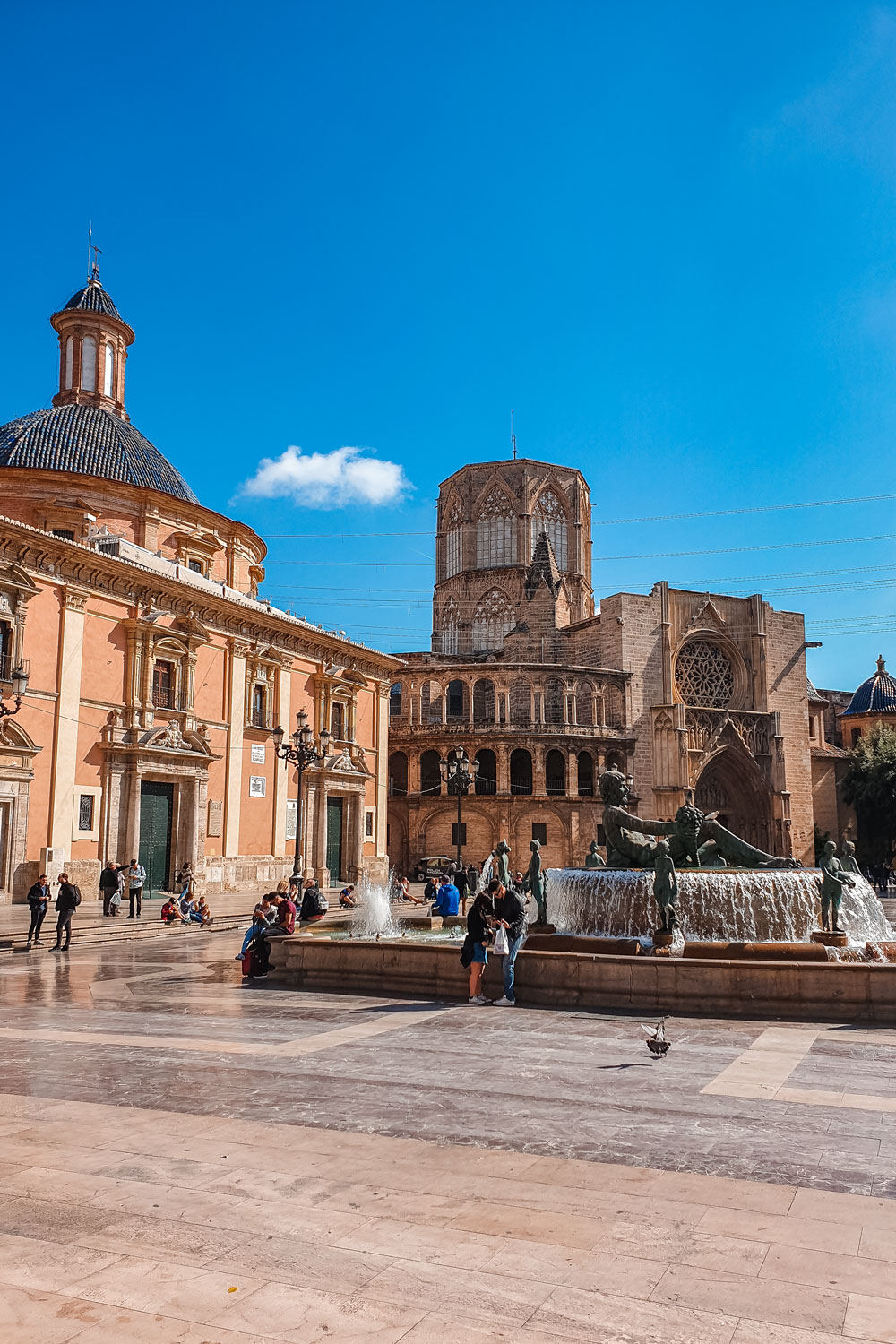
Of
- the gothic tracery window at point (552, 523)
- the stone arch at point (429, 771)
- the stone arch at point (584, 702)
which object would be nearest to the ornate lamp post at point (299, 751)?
the stone arch at point (429, 771)

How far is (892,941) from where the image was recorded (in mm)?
13680

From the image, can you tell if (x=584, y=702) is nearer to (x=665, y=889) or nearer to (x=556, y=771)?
(x=556, y=771)

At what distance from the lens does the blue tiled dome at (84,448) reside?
30.7 metres

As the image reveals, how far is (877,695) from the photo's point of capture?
200 feet

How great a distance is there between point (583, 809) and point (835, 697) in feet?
92.2

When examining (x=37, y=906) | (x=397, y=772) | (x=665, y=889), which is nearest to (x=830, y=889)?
(x=665, y=889)

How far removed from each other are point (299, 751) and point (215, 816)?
16.2 ft

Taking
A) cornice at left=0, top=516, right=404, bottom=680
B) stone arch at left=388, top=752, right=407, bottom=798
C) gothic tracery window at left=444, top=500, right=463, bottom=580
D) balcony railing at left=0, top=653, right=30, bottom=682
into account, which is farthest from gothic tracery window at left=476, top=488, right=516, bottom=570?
balcony railing at left=0, top=653, right=30, bottom=682

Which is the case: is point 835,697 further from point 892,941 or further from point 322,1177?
point 322,1177

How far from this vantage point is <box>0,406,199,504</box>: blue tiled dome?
30734 mm

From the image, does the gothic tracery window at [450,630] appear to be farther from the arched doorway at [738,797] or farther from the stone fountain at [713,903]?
the stone fountain at [713,903]

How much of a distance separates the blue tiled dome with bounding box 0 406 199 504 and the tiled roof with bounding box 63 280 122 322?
3399mm

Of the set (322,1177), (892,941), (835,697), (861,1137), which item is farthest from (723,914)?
(835,697)

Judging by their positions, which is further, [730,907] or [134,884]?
[134,884]
